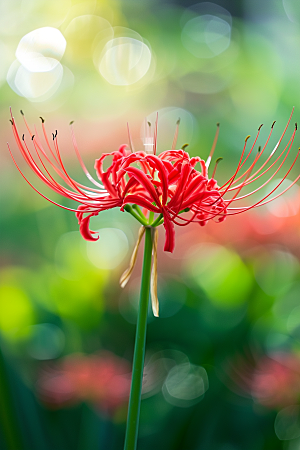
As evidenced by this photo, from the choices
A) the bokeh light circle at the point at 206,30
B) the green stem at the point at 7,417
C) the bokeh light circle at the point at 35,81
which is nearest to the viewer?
the green stem at the point at 7,417

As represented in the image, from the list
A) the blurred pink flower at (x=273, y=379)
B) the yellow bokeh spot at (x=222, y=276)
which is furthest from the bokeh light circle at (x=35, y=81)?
the blurred pink flower at (x=273, y=379)

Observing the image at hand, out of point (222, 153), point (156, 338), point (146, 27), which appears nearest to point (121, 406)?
point (156, 338)

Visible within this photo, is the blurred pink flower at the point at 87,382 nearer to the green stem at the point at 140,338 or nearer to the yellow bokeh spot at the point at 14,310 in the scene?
the yellow bokeh spot at the point at 14,310

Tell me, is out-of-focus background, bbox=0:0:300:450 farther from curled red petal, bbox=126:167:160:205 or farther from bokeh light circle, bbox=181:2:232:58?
curled red petal, bbox=126:167:160:205

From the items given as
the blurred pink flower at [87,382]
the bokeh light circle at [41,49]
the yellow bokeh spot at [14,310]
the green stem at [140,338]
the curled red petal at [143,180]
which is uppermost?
the bokeh light circle at [41,49]

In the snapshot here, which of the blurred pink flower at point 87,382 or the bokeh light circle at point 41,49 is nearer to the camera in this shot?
the blurred pink flower at point 87,382

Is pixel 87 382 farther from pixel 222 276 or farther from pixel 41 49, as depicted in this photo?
pixel 41 49

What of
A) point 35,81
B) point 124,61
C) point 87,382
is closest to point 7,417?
point 87,382

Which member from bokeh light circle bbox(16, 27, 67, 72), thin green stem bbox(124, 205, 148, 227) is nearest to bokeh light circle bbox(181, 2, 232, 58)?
bokeh light circle bbox(16, 27, 67, 72)

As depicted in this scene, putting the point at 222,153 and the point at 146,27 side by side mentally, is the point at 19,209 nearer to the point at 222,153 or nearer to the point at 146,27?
the point at 222,153

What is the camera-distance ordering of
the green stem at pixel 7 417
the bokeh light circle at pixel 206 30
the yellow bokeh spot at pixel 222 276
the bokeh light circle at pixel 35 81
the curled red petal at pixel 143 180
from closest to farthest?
the curled red petal at pixel 143 180 < the green stem at pixel 7 417 < the yellow bokeh spot at pixel 222 276 < the bokeh light circle at pixel 35 81 < the bokeh light circle at pixel 206 30
